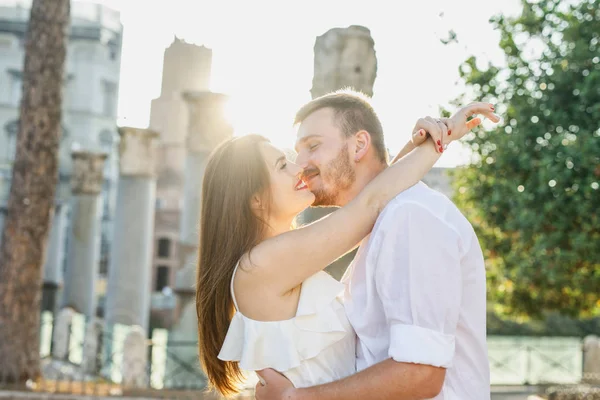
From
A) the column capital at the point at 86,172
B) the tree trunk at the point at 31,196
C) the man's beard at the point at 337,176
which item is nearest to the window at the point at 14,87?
the column capital at the point at 86,172

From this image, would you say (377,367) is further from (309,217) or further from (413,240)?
(309,217)

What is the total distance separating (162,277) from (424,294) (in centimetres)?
4763

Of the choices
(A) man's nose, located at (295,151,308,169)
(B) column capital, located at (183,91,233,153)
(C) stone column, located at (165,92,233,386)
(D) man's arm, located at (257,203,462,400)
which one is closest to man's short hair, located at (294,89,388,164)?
(A) man's nose, located at (295,151,308,169)

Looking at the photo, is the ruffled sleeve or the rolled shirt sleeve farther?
the ruffled sleeve

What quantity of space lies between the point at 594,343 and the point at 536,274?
118 inches

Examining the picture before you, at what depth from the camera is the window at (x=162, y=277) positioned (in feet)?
159

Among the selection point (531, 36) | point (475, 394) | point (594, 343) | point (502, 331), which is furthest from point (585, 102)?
point (502, 331)

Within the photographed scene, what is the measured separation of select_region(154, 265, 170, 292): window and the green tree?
35.9 meters

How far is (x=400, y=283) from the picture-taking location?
92.7 inches

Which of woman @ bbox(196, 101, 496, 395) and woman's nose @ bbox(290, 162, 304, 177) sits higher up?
woman's nose @ bbox(290, 162, 304, 177)

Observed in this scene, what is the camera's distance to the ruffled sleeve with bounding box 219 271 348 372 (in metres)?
2.56

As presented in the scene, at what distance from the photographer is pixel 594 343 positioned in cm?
1558

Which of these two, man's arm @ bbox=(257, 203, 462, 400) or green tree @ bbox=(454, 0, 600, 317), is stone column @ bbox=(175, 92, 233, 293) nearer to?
green tree @ bbox=(454, 0, 600, 317)

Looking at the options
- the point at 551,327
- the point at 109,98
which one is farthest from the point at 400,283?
the point at 109,98
